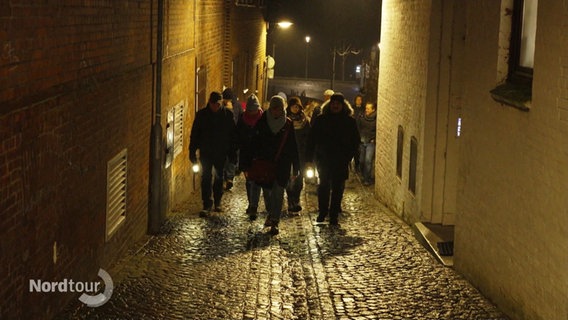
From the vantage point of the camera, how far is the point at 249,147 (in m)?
10.9

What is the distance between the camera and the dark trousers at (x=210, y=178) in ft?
39.2

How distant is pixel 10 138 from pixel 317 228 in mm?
6444

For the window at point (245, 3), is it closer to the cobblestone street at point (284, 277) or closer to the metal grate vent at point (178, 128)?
the metal grate vent at point (178, 128)

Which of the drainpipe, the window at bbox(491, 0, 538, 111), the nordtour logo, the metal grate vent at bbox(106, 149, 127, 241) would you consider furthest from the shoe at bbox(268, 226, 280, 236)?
the window at bbox(491, 0, 538, 111)

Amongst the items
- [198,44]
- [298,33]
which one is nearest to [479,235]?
[198,44]

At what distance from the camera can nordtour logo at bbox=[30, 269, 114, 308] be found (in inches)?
246

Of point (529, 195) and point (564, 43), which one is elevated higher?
point (564, 43)

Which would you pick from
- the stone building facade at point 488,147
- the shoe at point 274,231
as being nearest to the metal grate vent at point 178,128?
the shoe at point 274,231

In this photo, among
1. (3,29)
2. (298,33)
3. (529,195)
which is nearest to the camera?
(3,29)

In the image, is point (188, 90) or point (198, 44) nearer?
point (188, 90)

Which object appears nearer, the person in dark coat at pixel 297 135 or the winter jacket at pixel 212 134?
the winter jacket at pixel 212 134

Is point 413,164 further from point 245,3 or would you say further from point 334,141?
point 245,3

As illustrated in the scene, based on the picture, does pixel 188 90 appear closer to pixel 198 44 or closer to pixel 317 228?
pixel 198 44

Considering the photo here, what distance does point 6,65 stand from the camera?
5.39m
